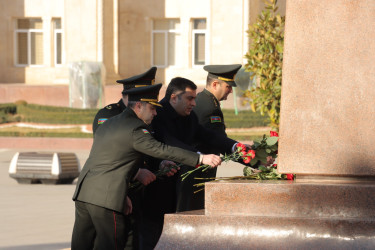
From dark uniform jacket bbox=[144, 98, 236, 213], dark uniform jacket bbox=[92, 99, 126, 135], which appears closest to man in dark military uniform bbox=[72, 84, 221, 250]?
dark uniform jacket bbox=[92, 99, 126, 135]

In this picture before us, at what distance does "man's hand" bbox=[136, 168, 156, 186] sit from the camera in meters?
6.47

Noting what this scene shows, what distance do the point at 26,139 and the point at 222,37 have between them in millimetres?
10008

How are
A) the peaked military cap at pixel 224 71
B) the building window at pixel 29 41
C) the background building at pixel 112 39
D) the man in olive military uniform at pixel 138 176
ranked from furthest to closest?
1. the building window at pixel 29 41
2. the background building at pixel 112 39
3. the peaked military cap at pixel 224 71
4. the man in olive military uniform at pixel 138 176

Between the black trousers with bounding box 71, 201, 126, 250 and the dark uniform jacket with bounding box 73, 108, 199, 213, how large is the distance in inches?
2.7

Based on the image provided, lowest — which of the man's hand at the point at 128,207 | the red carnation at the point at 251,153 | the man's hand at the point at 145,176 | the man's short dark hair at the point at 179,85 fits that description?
the man's hand at the point at 128,207

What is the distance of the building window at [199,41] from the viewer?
33.8m

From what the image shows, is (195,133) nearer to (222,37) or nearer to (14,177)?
(14,177)

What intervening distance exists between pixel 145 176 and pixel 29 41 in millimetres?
30168

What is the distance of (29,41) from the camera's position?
35812 millimetres

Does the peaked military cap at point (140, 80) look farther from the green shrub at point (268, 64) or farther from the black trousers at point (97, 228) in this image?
the green shrub at point (268, 64)

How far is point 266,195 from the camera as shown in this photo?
558 cm

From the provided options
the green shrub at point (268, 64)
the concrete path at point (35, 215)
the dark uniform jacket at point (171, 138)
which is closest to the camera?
the dark uniform jacket at point (171, 138)

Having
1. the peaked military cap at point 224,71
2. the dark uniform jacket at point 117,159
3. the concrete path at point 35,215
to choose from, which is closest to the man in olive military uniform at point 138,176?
the dark uniform jacket at point 117,159

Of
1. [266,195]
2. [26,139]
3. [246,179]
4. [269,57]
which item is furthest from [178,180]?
[26,139]
